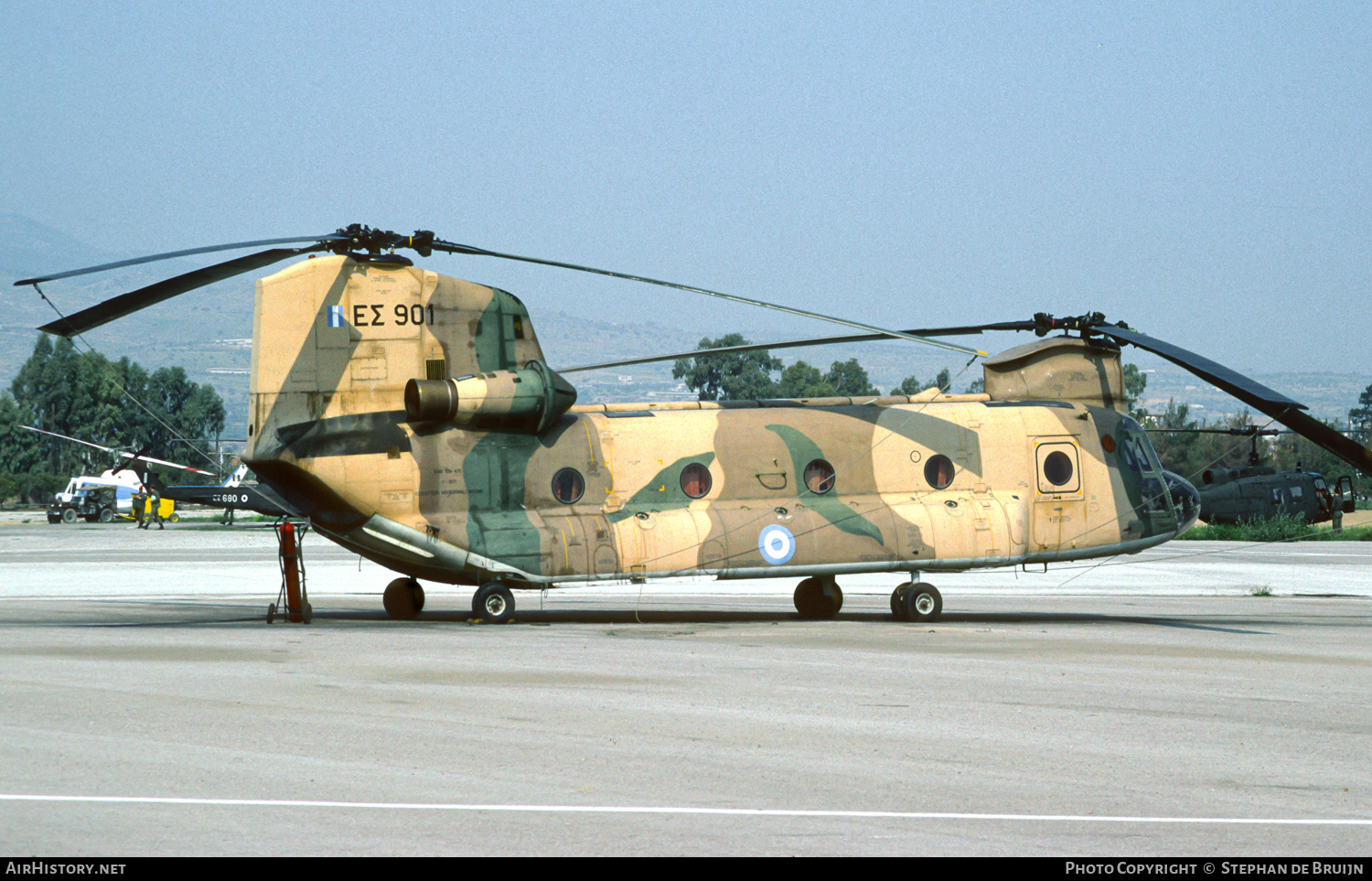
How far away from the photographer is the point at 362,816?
22.4 feet

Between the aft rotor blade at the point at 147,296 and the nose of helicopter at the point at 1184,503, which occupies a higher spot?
the aft rotor blade at the point at 147,296

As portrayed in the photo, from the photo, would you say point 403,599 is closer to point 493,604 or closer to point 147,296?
point 493,604

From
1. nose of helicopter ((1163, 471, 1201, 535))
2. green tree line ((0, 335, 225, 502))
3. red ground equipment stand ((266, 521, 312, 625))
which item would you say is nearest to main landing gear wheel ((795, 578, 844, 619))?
nose of helicopter ((1163, 471, 1201, 535))

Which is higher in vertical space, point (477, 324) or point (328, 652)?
point (477, 324)

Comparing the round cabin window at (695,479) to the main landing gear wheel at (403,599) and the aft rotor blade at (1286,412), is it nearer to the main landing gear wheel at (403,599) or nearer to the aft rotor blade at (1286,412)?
the main landing gear wheel at (403,599)

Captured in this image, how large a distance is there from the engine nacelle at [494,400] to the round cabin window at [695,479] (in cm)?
217

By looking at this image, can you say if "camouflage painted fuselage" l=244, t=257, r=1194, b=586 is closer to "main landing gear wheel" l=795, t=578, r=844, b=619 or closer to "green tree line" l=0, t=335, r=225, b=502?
"main landing gear wheel" l=795, t=578, r=844, b=619

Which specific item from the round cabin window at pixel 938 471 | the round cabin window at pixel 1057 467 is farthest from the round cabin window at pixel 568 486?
the round cabin window at pixel 1057 467

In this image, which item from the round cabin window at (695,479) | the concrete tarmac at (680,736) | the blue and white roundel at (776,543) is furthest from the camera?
the round cabin window at (695,479)

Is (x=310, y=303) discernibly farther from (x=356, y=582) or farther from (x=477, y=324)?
(x=356, y=582)

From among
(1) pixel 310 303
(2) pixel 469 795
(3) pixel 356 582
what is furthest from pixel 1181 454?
(2) pixel 469 795

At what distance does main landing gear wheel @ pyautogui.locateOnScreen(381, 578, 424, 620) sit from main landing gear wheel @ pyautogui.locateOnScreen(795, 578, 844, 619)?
248 inches

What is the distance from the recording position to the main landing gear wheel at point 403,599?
2017 cm
